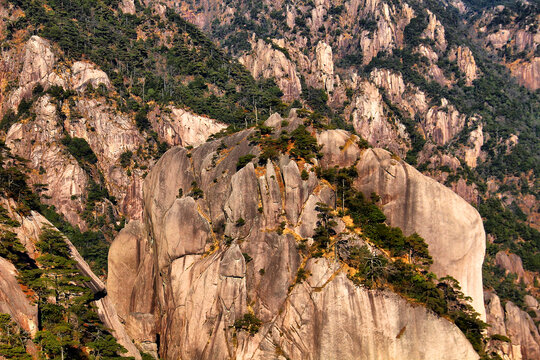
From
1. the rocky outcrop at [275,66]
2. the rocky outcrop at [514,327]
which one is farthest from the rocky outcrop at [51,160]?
the rocky outcrop at [514,327]

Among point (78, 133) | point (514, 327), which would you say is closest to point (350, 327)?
point (514, 327)

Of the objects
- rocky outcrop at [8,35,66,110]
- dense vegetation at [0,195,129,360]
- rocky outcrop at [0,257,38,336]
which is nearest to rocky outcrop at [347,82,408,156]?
rocky outcrop at [8,35,66,110]

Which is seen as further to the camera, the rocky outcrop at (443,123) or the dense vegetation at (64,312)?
the rocky outcrop at (443,123)

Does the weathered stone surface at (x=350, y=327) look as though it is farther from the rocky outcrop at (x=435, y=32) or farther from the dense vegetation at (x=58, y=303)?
the rocky outcrop at (x=435, y=32)

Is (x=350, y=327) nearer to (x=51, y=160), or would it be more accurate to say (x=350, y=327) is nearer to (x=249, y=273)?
(x=249, y=273)

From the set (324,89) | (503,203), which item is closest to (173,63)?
(324,89)
